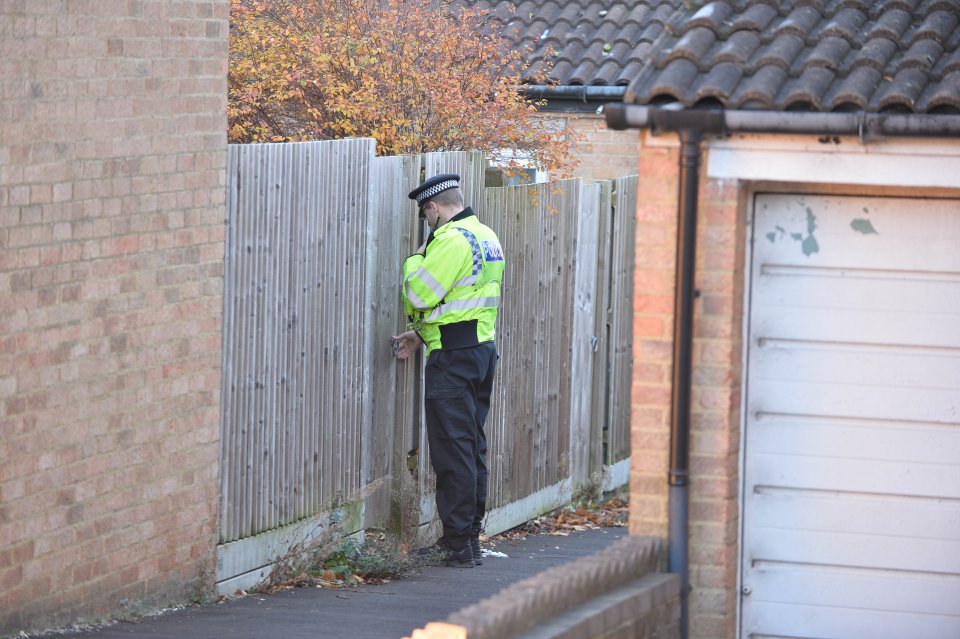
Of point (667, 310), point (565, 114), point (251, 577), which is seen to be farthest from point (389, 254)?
point (565, 114)

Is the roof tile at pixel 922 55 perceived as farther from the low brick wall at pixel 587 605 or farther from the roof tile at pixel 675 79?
the low brick wall at pixel 587 605

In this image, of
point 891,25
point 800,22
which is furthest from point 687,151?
point 891,25

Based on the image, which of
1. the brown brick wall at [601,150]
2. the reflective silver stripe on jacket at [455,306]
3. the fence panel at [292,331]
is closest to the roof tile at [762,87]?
the fence panel at [292,331]

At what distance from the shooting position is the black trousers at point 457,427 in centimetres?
905

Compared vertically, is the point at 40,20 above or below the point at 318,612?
above

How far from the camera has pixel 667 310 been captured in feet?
21.6

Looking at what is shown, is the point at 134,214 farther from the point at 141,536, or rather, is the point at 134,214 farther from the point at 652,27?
→ the point at 652,27

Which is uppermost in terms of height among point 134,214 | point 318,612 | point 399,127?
point 399,127

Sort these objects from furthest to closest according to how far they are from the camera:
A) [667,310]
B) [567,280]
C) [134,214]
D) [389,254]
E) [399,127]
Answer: [567,280]
[399,127]
[389,254]
[134,214]
[667,310]

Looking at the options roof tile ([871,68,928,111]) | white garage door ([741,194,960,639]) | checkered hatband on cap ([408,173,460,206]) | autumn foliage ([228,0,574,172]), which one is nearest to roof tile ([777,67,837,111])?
roof tile ([871,68,928,111])

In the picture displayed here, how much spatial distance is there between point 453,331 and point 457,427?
0.57 meters

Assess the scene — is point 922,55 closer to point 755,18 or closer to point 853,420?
point 755,18

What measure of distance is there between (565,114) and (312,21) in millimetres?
4502

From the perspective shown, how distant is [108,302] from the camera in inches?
279
